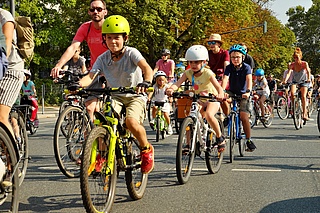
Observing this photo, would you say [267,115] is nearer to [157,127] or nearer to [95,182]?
[157,127]

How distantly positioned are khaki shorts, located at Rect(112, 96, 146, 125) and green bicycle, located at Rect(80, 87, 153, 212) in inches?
3.3

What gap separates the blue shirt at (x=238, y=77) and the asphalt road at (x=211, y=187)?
111cm

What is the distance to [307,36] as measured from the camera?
102438 millimetres

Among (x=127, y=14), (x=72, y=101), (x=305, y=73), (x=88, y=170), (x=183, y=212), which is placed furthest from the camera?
(x=127, y=14)

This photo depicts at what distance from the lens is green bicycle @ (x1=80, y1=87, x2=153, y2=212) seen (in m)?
4.65

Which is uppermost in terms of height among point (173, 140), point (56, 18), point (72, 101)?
point (56, 18)

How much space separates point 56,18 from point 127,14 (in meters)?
4.85

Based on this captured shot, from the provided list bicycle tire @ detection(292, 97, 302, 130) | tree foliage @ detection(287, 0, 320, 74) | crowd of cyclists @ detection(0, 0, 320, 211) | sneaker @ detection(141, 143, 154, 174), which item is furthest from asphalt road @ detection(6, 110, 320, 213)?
tree foliage @ detection(287, 0, 320, 74)

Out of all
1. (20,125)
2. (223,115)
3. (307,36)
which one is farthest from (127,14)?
(307,36)

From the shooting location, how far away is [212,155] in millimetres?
7809

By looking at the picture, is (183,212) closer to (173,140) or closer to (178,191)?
(178,191)

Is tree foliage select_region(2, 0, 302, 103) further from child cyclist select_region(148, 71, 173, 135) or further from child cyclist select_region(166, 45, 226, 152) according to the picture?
child cyclist select_region(166, 45, 226, 152)

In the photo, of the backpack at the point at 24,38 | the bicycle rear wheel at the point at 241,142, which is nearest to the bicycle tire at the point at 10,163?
the backpack at the point at 24,38

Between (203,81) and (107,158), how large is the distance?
312 cm
